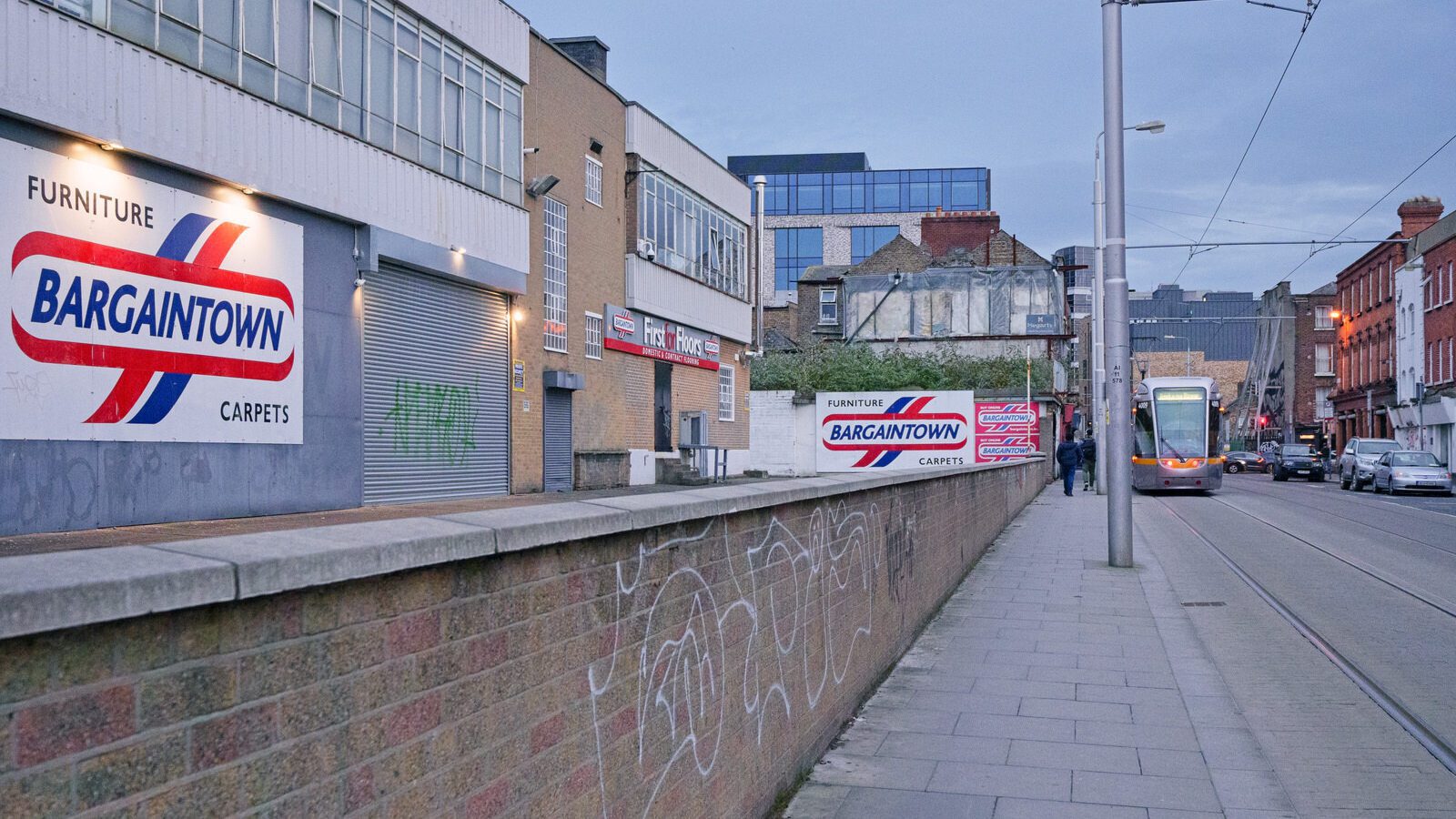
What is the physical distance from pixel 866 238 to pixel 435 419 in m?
66.4

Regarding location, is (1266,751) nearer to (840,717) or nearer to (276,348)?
(840,717)

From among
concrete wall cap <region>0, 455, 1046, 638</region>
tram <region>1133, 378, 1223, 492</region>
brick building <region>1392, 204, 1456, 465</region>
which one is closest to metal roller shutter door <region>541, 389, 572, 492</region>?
tram <region>1133, 378, 1223, 492</region>

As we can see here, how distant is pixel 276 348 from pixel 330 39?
4897 millimetres

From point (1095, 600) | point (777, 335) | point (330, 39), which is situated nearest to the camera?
point (1095, 600)

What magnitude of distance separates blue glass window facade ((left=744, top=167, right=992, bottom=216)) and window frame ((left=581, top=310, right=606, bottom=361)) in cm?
5910

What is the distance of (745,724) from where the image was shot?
484cm

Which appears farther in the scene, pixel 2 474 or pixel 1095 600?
pixel 2 474

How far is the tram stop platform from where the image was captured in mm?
5395

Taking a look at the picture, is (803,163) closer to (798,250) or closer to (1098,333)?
(798,250)

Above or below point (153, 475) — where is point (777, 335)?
above

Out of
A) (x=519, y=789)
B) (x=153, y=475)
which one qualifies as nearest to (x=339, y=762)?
(x=519, y=789)

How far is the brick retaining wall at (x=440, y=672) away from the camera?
1.80m

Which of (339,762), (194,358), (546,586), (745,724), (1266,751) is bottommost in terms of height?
(1266,751)

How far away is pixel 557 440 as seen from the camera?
87.2 feet
